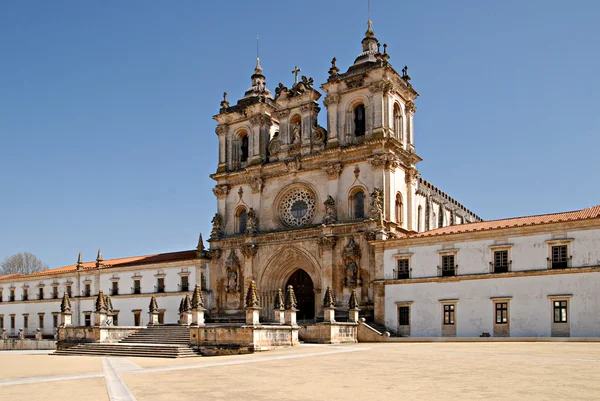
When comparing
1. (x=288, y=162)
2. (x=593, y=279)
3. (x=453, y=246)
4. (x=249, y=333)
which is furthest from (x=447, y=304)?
(x=288, y=162)

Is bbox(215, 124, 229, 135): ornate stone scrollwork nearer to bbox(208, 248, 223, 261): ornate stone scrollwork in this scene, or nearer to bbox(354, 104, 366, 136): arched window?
bbox(208, 248, 223, 261): ornate stone scrollwork

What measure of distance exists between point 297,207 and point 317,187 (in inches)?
105

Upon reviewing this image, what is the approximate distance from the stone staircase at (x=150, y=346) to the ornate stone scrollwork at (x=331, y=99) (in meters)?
20.5

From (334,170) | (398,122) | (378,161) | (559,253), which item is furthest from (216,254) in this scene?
(559,253)

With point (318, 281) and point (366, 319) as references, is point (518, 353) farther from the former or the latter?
point (318, 281)

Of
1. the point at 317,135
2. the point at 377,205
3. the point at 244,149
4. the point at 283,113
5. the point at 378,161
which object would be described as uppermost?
the point at 283,113

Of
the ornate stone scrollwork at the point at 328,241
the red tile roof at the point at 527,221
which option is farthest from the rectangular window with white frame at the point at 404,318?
the ornate stone scrollwork at the point at 328,241

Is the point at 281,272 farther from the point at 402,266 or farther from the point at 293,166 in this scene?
the point at 402,266

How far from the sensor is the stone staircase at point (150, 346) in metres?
30.3

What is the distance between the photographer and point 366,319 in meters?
41.4

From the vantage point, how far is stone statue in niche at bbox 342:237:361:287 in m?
43.3

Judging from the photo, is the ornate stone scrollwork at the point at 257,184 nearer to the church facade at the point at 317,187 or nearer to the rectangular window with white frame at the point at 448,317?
the church facade at the point at 317,187

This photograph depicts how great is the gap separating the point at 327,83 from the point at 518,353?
1151 inches

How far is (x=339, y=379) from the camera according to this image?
16375 millimetres
